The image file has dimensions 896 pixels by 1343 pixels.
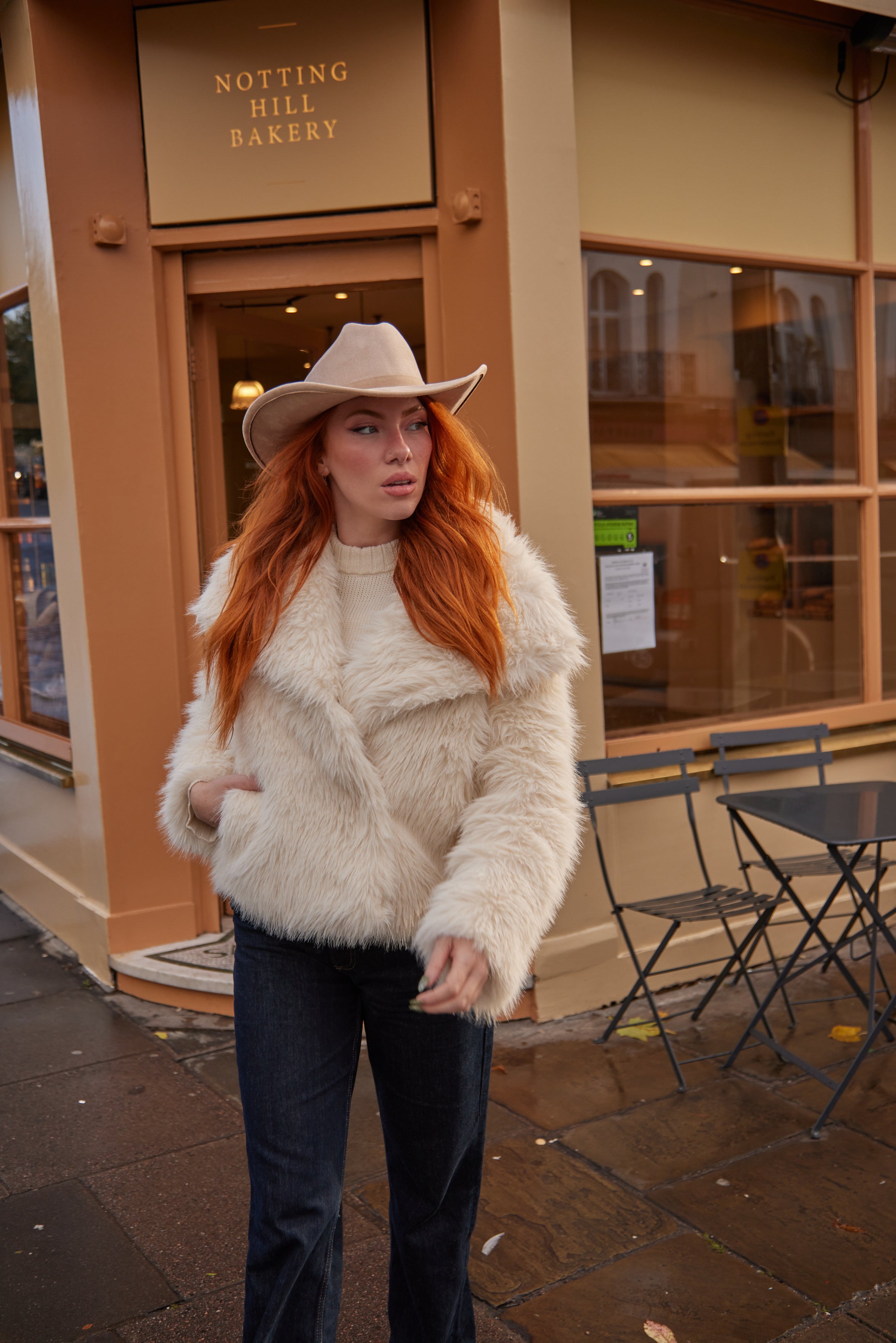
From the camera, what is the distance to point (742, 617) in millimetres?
5410

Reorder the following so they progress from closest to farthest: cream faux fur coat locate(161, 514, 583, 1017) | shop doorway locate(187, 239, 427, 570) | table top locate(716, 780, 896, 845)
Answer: cream faux fur coat locate(161, 514, 583, 1017)
table top locate(716, 780, 896, 845)
shop doorway locate(187, 239, 427, 570)

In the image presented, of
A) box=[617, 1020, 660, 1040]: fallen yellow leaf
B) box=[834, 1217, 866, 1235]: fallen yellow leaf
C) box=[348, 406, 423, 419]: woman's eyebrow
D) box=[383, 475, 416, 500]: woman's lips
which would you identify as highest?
box=[348, 406, 423, 419]: woman's eyebrow

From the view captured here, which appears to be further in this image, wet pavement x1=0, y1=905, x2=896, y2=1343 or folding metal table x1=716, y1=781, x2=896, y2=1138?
folding metal table x1=716, y1=781, x2=896, y2=1138

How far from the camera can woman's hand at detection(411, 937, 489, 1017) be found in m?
1.85

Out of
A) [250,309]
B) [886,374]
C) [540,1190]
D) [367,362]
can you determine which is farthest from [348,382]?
[886,374]

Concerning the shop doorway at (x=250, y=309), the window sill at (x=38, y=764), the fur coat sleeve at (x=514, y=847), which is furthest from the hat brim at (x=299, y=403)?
the window sill at (x=38, y=764)

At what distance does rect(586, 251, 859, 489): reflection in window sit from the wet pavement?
94.9 inches

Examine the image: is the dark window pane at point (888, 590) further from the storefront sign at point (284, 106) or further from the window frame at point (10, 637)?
the window frame at point (10, 637)

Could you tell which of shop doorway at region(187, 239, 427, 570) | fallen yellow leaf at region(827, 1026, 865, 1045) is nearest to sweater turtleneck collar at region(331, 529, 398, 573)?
shop doorway at region(187, 239, 427, 570)

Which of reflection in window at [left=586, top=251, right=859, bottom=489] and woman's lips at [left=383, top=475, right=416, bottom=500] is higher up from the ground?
reflection in window at [left=586, top=251, right=859, bottom=489]

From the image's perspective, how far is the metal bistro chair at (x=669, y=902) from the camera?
4.19m

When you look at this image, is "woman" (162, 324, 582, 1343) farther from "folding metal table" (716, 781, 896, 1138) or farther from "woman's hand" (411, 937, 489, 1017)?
"folding metal table" (716, 781, 896, 1138)

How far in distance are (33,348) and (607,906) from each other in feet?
11.6

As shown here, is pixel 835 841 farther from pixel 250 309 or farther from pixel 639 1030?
pixel 250 309
